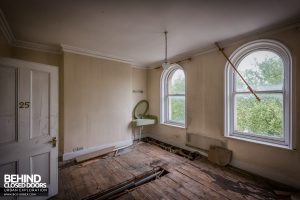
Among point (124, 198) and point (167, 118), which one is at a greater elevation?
point (167, 118)

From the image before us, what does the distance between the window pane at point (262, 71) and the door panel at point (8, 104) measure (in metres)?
3.79

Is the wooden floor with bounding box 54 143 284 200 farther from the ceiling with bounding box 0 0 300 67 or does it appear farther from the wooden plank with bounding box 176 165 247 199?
the ceiling with bounding box 0 0 300 67

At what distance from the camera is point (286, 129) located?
7.82 feet

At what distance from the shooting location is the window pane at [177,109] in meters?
4.24

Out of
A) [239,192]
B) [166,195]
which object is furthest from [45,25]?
[239,192]

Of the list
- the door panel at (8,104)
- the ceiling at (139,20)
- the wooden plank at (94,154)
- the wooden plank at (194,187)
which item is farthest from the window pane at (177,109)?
the door panel at (8,104)

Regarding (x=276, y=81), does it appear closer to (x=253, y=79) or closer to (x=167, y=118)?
(x=253, y=79)

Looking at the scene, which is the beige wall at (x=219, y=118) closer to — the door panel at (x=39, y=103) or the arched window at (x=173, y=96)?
the arched window at (x=173, y=96)

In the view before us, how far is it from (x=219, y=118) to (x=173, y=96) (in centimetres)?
163

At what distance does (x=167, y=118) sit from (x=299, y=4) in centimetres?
370

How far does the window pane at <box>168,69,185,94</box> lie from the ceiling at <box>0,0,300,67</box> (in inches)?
46.8

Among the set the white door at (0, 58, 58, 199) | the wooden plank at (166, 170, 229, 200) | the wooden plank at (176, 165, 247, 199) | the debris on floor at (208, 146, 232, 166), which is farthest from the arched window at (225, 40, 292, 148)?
the white door at (0, 58, 58, 199)

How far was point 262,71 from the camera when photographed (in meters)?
2.69

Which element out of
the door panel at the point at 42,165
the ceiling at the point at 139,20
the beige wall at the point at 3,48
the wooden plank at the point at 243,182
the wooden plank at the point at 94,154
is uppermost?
the ceiling at the point at 139,20
